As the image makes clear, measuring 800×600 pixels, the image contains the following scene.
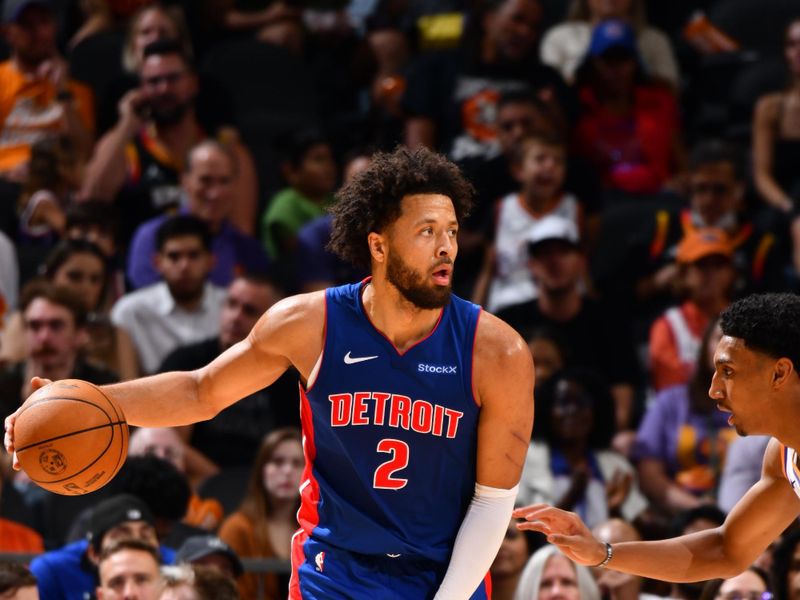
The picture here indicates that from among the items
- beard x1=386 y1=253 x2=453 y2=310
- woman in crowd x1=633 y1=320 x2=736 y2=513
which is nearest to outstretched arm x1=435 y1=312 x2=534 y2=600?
beard x1=386 y1=253 x2=453 y2=310

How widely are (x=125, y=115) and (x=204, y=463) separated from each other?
8.65 feet

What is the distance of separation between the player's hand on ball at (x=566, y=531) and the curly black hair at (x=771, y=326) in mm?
755

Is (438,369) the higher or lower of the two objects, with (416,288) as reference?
lower

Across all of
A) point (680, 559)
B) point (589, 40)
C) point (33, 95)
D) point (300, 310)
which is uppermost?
point (589, 40)

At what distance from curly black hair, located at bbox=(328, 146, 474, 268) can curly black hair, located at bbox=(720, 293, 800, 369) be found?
2.95 feet

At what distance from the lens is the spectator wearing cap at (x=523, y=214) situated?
29.0 ft

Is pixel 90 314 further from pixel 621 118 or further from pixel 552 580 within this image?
pixel 621 118

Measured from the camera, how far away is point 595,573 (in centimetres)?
695

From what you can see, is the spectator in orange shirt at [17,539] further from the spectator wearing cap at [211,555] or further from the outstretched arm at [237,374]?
the outstretched arm at [237,374]

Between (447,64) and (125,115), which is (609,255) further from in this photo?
(125,115)

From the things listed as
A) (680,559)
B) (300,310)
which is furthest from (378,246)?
(680,559)

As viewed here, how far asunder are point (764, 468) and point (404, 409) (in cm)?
121

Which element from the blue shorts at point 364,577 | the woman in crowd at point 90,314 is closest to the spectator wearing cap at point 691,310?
the woman in crowd at point 90,314

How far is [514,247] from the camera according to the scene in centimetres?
887
